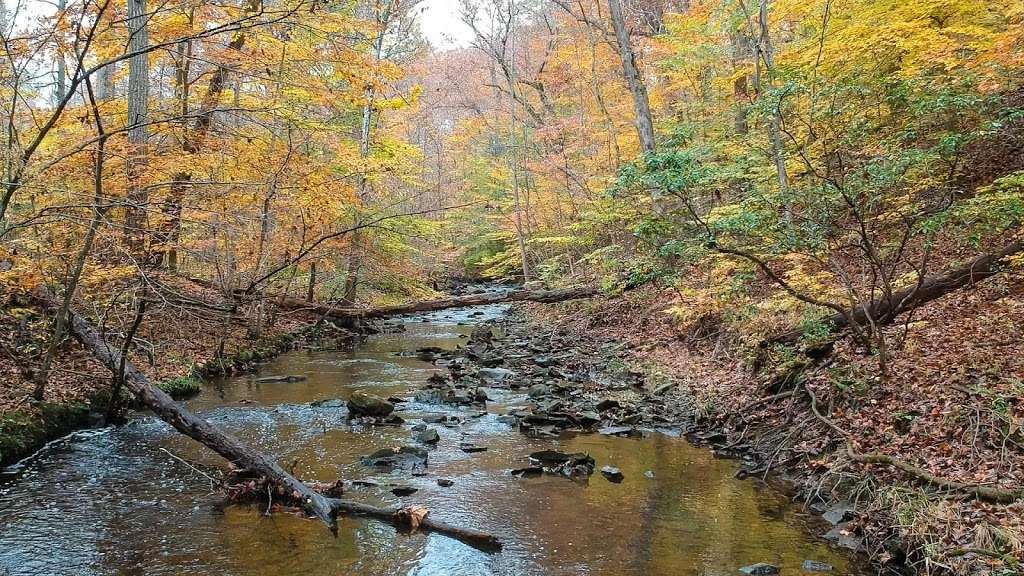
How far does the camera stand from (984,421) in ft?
19.4

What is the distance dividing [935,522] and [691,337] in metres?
7.90

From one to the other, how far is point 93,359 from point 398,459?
585 cm

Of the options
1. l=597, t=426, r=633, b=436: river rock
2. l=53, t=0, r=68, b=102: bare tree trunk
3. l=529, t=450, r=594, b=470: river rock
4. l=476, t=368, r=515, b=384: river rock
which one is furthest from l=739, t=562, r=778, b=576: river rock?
l=476, t=368, r=515, b=384: river rock

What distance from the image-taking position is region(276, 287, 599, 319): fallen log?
1523 centimetres

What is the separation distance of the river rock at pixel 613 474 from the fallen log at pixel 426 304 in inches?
354

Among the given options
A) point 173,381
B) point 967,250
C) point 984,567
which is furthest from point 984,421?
point 173,381

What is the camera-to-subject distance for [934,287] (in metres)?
7.60

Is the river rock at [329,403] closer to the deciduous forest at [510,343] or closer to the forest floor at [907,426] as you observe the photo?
the deciduous forest at [510,343]

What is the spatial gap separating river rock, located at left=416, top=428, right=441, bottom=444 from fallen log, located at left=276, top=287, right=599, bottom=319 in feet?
23.6

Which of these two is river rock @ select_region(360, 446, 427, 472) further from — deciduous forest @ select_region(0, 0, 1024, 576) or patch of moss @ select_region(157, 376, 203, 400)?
patch of moss @ select_region(157, 376, 203, 400)

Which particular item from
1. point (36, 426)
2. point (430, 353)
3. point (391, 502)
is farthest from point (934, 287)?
point (36, 426)

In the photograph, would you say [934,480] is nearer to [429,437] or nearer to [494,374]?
[429,437]

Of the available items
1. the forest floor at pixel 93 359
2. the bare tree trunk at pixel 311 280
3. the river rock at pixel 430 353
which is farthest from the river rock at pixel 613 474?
the bare tree trunk at pixel 311 280

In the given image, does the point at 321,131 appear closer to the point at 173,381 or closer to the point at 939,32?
the point at 173,381
